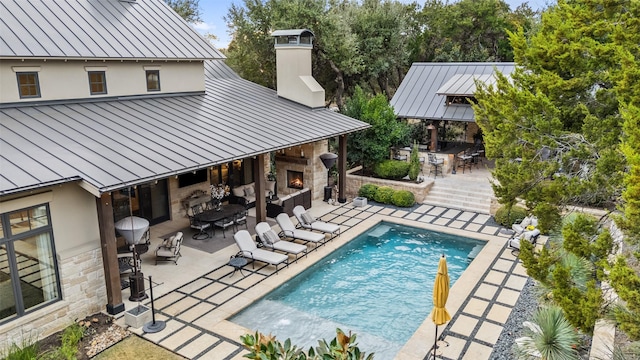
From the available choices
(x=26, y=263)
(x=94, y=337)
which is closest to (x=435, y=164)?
(x=94, y=337)

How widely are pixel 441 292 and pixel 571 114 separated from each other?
5.50 metres

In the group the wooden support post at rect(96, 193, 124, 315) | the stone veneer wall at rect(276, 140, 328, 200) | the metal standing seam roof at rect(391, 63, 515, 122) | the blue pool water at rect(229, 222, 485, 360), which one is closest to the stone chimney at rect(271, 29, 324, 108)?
the stone veneer wall at rect(276, 140, 328, 200)

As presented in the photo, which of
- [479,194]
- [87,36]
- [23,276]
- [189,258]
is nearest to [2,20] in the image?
[87,36]

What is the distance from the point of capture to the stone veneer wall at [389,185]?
21469mm

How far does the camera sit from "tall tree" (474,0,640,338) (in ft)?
30.0

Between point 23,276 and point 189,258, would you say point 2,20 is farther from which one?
point 189,258

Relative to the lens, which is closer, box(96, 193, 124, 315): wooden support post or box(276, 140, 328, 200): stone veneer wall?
box(96, 193, 124, 315): wooden support post

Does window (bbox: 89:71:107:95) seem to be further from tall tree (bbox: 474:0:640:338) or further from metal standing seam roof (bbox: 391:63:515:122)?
metal standing seam roof (bbox: 391:63:515:122)

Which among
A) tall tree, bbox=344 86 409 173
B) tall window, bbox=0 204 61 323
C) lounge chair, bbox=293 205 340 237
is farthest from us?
tall tree, bbox=344 86 409 173

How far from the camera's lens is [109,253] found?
1113 centimetres

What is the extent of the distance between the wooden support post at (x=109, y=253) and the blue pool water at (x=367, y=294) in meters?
3.00

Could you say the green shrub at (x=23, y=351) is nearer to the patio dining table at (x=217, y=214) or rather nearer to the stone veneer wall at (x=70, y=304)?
the stone veneer wall at (x=70, y=304)

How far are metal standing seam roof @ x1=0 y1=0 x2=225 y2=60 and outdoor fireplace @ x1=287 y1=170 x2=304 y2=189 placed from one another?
6.40 metres

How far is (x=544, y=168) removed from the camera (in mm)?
10727
